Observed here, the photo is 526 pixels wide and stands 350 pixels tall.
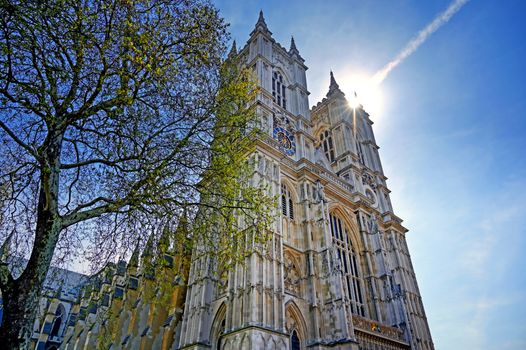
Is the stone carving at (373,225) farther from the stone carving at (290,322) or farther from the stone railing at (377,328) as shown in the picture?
the stone carving at (290,322)

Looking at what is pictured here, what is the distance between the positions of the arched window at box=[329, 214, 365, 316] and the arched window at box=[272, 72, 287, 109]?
10.6 meters

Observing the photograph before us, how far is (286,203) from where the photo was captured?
2134 centimetres

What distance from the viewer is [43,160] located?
23.8 feet

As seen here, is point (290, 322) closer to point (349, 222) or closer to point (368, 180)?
point (349, 222)

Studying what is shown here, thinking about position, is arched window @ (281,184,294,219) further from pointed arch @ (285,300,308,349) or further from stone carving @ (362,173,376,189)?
stone carving @ (362,173,376,189)

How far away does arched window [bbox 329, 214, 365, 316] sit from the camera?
21.1m

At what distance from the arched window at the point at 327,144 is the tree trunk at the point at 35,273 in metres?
26.9

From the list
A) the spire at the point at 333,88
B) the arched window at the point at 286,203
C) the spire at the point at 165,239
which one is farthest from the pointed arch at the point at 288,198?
the spire at the point at 333,88

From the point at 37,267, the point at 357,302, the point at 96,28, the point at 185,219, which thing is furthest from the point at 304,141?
the point at 37,267

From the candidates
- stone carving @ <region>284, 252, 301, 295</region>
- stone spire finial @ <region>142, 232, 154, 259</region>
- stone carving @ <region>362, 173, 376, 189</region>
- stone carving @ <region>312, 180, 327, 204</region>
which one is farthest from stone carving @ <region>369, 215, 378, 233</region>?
stone spire finial @ <region>142, 232, 154, 259</region>

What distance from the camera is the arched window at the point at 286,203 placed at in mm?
20903

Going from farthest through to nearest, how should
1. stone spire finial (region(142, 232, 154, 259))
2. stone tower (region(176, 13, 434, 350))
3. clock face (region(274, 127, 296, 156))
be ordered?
1. clock face (region(274, 127, 296, 156))
2. stone tower (region(176, 13, 434, 350))
3. stone spire finial (region(142, 232, 154, 259))

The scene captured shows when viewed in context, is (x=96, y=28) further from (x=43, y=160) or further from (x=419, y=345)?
(x=419, y=345)

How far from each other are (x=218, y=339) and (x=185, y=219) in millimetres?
9425
